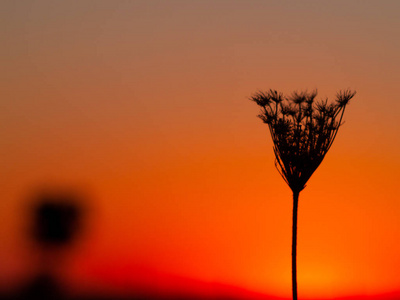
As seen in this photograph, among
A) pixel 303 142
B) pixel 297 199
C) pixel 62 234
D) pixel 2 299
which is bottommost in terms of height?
pixel 2 299

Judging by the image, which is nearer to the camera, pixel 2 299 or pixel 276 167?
pixel 2 299

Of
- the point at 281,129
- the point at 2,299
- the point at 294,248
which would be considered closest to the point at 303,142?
the point at 281,129

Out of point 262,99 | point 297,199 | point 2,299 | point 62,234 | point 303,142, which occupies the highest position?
point 262,99

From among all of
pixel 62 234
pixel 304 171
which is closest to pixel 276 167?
pixel 304 171

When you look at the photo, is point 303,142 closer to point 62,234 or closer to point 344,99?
point 344,99

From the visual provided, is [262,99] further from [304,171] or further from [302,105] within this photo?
[304,171]

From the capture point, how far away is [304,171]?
24.7 meters

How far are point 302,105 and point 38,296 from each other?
10.7 metres

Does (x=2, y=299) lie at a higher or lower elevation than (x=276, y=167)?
lower

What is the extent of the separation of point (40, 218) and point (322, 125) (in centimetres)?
972

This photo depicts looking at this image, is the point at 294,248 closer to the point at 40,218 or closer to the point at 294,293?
the point at 294,293

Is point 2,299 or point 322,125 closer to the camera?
point 2,299

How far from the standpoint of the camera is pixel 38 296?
23.4 metres

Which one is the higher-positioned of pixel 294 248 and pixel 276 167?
pixel 276 167
